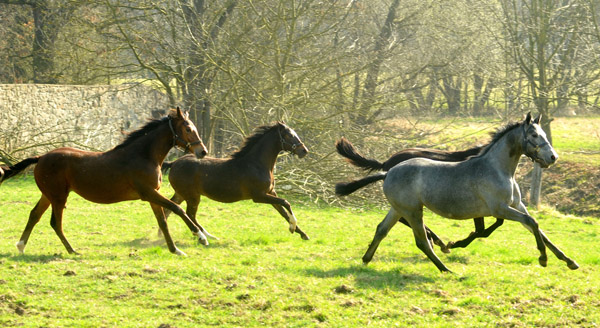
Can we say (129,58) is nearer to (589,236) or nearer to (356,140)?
(356,140)

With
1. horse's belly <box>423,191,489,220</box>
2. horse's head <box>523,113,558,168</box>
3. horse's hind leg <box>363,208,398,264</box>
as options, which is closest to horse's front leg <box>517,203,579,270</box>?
horse's belly <box>423,191,489,220</box>

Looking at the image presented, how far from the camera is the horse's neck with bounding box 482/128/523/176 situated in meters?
8.43

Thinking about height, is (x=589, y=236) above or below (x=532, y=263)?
below

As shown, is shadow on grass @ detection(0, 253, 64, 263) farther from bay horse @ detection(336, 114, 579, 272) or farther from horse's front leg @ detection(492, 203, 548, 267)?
horse's front leg @ detection(492, 203, 548, 267)

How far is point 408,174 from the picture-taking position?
28.2 ft

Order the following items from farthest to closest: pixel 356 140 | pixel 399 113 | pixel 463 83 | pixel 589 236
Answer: pixel 463 83 < pixel 399 113 < pixel 356 140 < pixel 589 236

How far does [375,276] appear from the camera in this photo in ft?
26.9

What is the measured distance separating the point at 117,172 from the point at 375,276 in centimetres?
375

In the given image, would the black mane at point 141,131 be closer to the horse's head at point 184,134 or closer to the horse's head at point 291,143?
the horse's head at point 184,134

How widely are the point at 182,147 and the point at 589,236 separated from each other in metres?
9.13

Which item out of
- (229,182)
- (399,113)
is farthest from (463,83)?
(229,182)

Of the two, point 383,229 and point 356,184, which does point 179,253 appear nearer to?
point 356,184

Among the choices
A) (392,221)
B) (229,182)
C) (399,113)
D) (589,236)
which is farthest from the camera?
(399,113)

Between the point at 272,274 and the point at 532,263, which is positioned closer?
the point at 272,274
